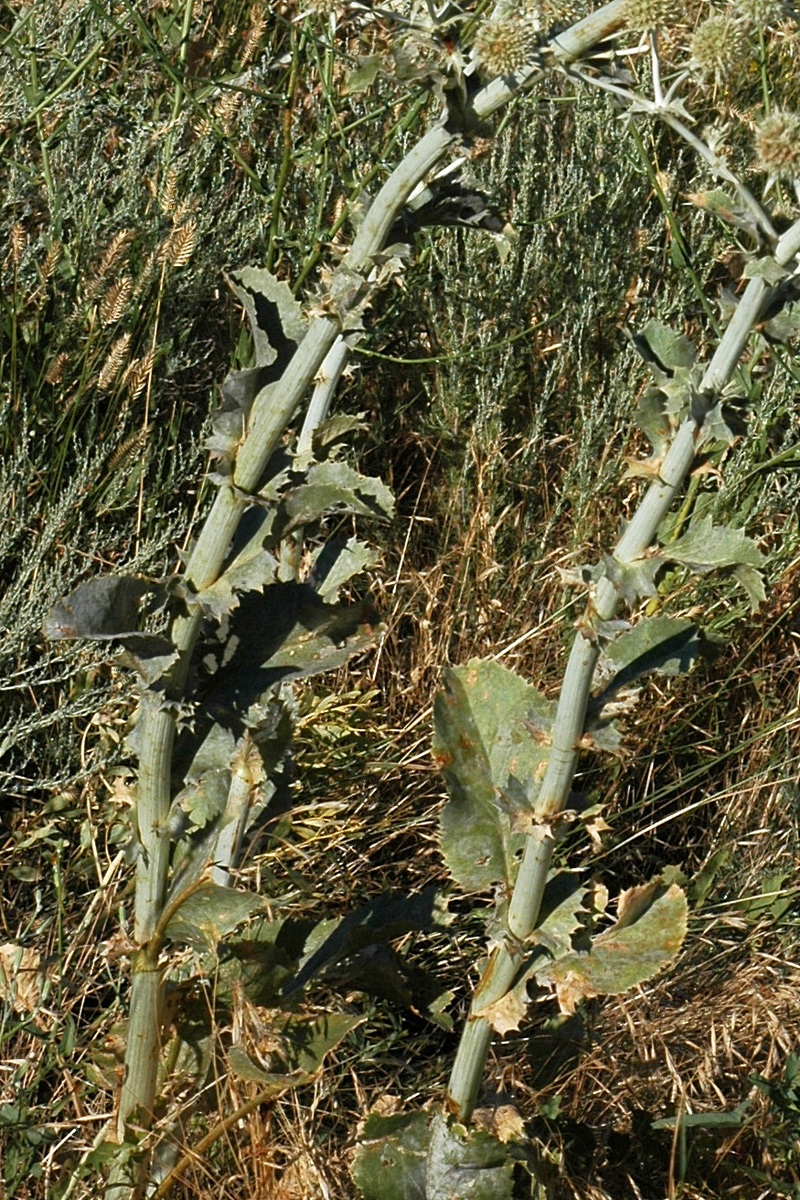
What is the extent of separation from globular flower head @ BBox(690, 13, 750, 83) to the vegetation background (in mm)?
654

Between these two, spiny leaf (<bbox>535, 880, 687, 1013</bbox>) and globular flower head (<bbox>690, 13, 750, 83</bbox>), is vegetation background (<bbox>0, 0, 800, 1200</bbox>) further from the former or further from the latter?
globular flower head (<bbox>690, 13, 750, 83</bbox>)

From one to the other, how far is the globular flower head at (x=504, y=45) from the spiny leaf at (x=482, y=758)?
2.41 feet

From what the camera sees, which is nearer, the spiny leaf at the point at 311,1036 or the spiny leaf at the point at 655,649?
the spiny leaf at the point at 655,649

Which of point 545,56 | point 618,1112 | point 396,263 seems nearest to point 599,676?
point 396,263

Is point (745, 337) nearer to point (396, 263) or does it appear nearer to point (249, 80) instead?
point (396, 263)

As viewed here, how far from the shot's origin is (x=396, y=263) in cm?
130

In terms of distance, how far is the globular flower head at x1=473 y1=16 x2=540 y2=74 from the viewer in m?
1.17

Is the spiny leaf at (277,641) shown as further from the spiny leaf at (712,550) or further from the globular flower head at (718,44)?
the globular flower head at (718,44)

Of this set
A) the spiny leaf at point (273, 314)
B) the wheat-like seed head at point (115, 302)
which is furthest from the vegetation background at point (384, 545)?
the spiny leaf at point (273, 314)

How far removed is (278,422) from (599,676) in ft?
1.51

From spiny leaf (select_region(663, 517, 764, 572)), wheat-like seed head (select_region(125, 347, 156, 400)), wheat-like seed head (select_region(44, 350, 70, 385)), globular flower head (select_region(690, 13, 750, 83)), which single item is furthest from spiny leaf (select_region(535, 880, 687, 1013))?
wheat-like seed head (select_region(44, 350, 70, 385))

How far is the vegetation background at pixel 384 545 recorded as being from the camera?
6.23 feet

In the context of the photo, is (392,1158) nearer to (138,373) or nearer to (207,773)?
(207,773)

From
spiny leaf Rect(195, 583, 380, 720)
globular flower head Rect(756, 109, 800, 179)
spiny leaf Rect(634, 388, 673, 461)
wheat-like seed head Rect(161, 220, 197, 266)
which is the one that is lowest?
spiny leaf Rect(195, 583, 380, 720)
